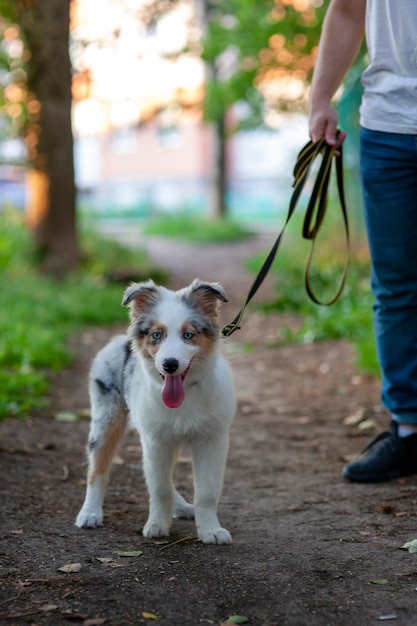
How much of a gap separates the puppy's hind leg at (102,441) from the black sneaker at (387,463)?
51.8 inches

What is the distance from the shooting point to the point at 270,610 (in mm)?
2988

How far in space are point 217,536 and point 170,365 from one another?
80 centimetres

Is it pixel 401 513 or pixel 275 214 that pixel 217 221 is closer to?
pixel 275 214

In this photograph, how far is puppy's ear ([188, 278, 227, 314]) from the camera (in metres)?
3.83

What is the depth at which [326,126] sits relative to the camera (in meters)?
4.52

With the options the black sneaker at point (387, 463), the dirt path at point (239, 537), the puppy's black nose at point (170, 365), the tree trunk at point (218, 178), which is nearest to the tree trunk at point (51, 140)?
the dirt path at point (239, 537)

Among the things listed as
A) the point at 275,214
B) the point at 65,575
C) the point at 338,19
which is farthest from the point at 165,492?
the point at 275,214

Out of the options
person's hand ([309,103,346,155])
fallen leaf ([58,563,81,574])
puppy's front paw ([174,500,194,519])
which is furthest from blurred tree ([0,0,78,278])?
fallen leaf ([58,563,81,574])

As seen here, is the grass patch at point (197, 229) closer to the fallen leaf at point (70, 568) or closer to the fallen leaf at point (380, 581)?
the fallen leaf at point (70, 568)

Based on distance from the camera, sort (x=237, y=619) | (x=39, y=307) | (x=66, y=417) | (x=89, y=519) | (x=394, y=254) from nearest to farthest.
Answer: (x=237, y=619)
(x=89, y=519)
(x=394, y=254)
(x=66, y=417)
(x=39, y=307)

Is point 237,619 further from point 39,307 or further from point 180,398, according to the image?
point 39,307

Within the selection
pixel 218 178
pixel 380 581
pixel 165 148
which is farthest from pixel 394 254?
pixel 165 148

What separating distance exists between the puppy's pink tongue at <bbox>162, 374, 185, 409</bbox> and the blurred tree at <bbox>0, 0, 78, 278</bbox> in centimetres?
973

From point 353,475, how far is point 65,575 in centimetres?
193
